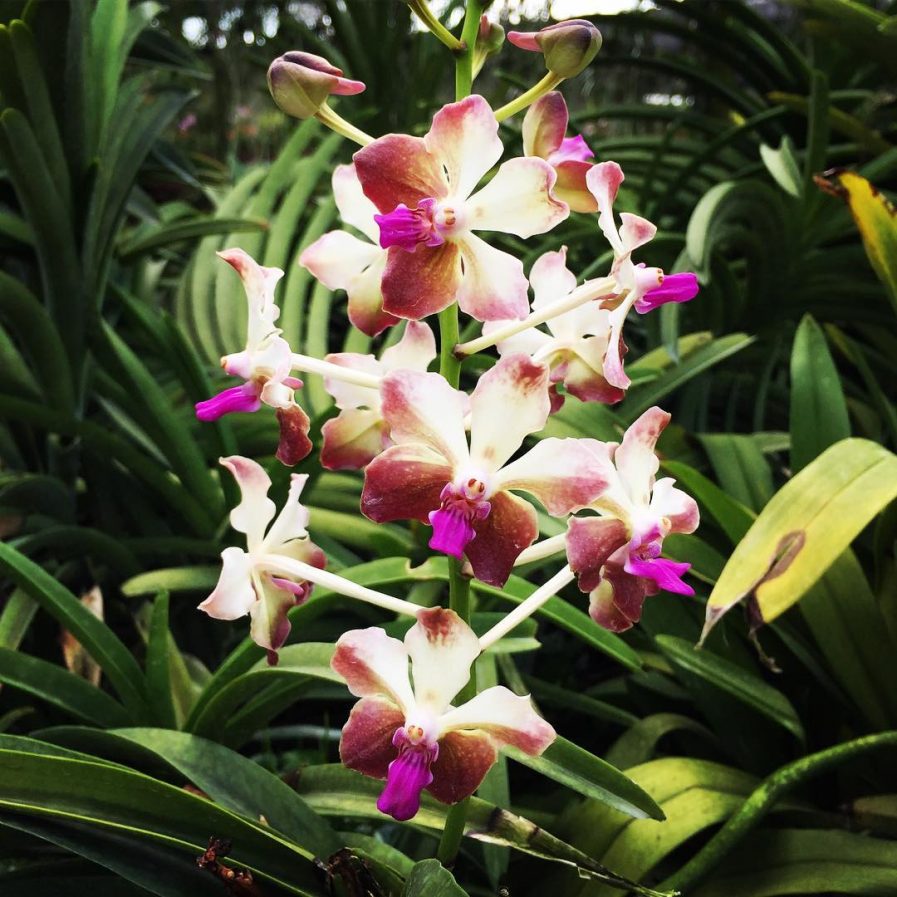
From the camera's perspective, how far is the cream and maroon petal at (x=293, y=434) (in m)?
0.55

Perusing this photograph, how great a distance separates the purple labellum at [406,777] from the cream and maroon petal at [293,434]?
17cm

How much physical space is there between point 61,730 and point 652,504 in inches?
20.4

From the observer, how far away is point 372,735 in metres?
0.49

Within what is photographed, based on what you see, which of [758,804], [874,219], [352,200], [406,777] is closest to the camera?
[406,777]

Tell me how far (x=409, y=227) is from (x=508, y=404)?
0.10 m

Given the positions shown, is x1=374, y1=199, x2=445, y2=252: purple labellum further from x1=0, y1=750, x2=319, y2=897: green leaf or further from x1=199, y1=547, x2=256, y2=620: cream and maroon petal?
x1=0, y1=750, x2=319, y2=897: green leaf

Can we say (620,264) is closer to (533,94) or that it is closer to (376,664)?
(533,94)

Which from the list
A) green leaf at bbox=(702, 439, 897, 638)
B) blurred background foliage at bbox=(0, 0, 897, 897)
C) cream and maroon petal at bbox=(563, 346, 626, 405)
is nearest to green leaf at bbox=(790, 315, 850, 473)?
blurred background foliage at bbox=(0, 0, 897, 897)

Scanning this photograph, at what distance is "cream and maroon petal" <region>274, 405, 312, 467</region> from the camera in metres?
0.55

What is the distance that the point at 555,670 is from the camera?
1114 millimetres

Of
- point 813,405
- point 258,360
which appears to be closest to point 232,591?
point 258,360

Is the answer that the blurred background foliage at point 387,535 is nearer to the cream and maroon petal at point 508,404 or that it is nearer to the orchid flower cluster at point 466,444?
the orchid flower cluster at point 466,444

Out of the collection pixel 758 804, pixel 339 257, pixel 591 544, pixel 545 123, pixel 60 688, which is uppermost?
pixel 545 123

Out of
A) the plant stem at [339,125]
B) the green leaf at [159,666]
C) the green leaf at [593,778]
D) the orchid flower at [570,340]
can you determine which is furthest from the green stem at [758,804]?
the plant stem at [339,125]
